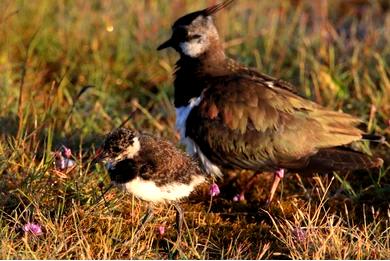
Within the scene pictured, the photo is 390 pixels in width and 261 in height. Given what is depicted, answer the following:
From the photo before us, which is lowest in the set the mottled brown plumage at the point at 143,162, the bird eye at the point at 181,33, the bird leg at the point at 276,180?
the bird leg at the point at 276,180

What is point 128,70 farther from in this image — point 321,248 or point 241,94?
point 321,248

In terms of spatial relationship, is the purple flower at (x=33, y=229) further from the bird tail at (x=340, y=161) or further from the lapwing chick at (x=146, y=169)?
the bird tail at (x=340, y=161)

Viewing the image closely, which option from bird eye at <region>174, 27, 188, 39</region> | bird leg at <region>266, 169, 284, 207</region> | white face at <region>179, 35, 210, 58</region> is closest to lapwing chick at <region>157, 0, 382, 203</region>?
bird leg at <region>266, 169, 284, 207</region>

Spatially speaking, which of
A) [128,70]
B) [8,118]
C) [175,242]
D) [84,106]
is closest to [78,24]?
[128,70]

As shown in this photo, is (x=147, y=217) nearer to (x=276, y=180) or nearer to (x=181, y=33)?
(x=276, y=180)

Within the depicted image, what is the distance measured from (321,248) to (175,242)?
33.8 inches

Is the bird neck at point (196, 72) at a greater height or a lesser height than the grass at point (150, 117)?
greater

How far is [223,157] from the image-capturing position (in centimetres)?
573

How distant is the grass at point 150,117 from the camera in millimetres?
4781

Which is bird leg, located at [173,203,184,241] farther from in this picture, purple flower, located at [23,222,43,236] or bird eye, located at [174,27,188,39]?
bird eye, located at [174,27,188,39]

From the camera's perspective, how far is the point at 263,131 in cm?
569

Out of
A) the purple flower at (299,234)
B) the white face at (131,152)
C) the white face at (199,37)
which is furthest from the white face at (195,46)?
the purple flower at (299,234)

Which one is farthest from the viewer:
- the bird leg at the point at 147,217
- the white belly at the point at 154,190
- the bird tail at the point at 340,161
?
the bird tail at the point at 340,161

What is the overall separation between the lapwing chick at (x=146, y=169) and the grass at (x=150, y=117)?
0.25 meters
